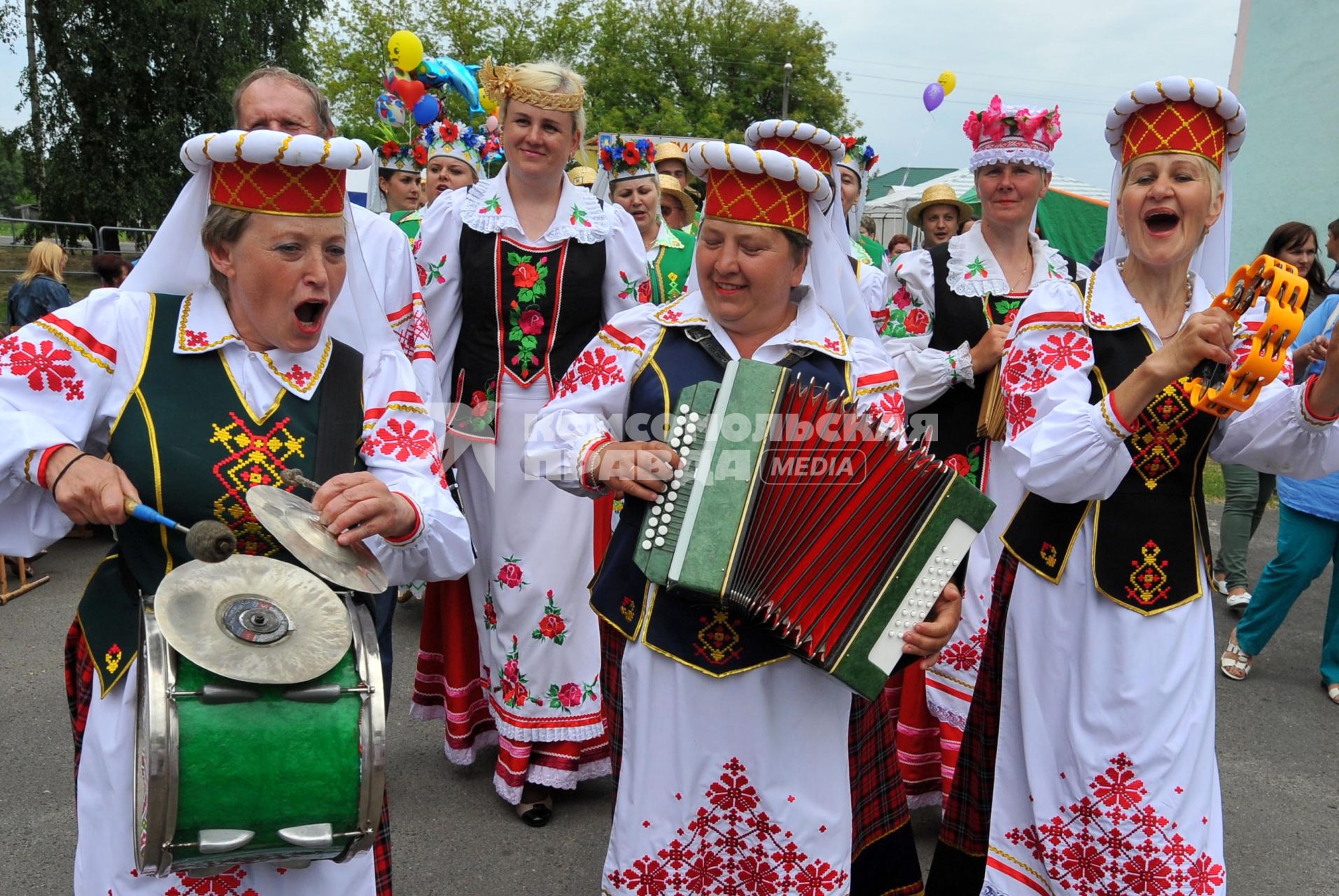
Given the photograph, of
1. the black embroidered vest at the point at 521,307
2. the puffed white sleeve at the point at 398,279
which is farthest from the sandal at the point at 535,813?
the puffed white sleeve at the point at 398,279

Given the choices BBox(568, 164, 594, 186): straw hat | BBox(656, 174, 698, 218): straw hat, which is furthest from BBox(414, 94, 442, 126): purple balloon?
BBox(656, 174, 698, 218): straw hat

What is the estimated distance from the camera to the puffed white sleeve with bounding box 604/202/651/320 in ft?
13.2

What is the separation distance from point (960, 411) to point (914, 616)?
1938 millimetres

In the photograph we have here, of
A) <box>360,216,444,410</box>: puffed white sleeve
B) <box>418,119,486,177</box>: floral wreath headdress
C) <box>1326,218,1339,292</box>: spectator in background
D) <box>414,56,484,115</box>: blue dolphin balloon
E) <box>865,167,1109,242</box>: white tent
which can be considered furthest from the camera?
<box>865,167,1109,242</box>: white tent

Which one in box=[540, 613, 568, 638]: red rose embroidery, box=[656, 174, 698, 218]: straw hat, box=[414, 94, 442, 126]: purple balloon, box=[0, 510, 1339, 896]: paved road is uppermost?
box=[414, 94, 442, 126]: purple balloon

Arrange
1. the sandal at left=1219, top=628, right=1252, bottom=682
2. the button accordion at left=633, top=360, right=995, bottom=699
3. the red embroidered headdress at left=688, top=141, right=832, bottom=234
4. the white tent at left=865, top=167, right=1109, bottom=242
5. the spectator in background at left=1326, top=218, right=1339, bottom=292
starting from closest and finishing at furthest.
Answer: the button accordion at left=633, top=360, right=995, bottom=699 < the red embroidered headdress at left=688, top=141, right=832, bottom=234 < the sandal at left=1219, top=628, right=1252, bottom=682 < the spectator in background at left=1326, top=218, right=1339, bottom=292 < the white tent at left=865, top=167, right=1109, bottom=242

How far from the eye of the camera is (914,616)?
86.2 inches

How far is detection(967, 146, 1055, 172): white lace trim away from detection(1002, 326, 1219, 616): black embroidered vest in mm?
1438

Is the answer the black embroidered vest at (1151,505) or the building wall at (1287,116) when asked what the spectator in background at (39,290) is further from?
the building wall at (1287,116)

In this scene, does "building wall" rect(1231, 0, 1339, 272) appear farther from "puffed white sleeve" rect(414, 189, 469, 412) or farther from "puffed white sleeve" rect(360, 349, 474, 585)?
"puffed white sleeve" rect(360, 349, 474, 585)

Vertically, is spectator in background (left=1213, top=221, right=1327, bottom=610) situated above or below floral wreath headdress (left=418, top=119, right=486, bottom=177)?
below

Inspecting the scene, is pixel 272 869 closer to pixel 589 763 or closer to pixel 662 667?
pixel 662 667

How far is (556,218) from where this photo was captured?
13.1ft

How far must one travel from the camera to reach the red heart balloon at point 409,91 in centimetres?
648
